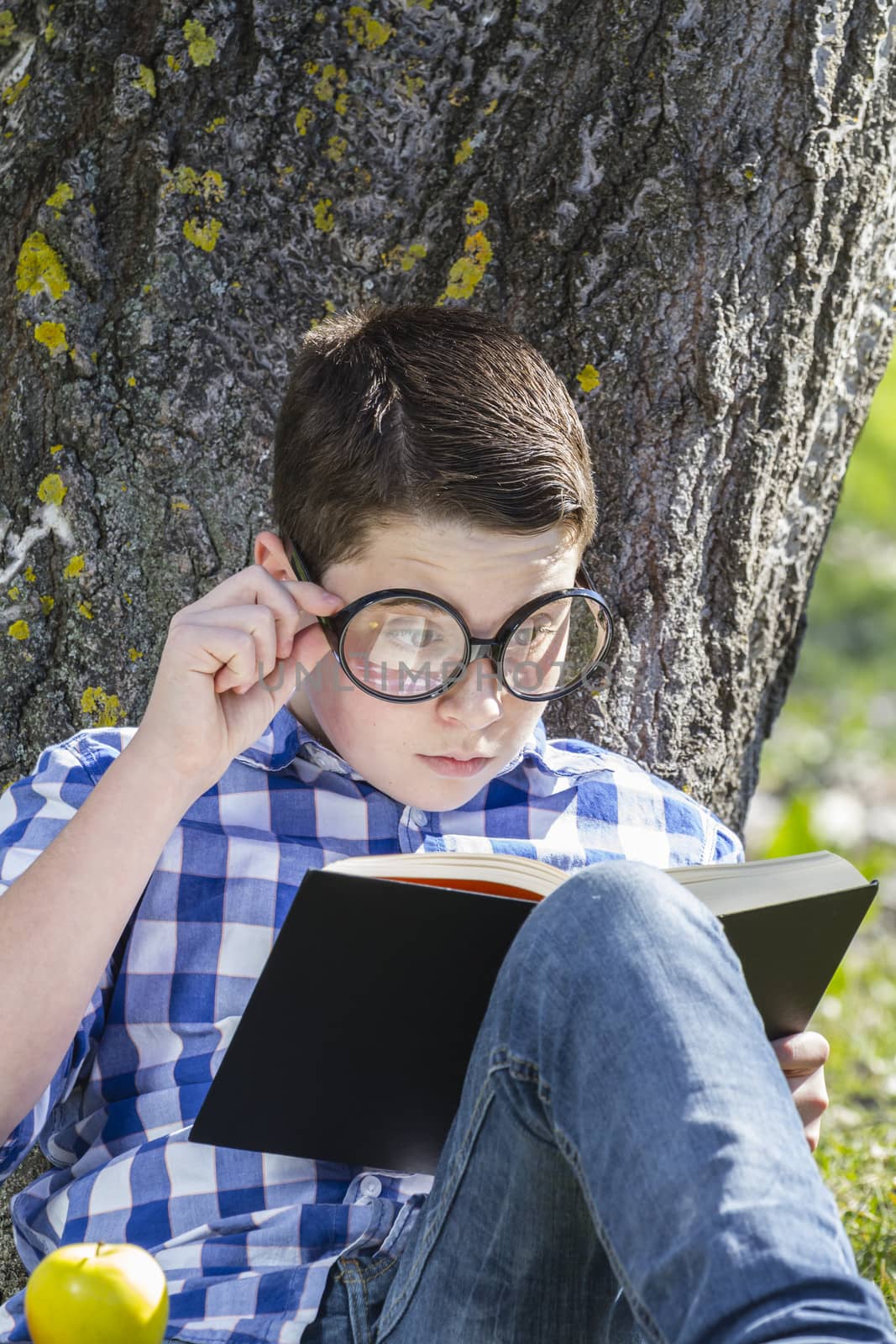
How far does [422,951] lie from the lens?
4.88ft

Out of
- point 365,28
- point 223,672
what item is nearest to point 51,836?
point 223,672

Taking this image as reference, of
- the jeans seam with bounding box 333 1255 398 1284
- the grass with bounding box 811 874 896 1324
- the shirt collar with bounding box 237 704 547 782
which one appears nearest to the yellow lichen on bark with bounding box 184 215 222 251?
the shirt collar with bounding box 237 704 547 782

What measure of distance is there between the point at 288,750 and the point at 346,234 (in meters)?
0.96

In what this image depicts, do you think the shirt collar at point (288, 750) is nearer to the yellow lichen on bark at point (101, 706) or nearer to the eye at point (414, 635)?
the eye at point (414, 635)

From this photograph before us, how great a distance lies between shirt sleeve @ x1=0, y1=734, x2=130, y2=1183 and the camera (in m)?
1.74

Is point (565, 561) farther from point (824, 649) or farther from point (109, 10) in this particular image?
point (824, 649)

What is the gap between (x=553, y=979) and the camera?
4.42 ft

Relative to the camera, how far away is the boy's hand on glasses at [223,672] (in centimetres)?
174

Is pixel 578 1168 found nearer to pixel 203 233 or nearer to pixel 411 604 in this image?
pixel 411 604

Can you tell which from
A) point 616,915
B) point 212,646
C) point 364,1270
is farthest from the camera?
point 212,646

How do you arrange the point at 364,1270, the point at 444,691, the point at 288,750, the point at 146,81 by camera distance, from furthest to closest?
1. the point at 146,81
2. the point at 288,750
3. the point at 444,691
4. the point at 364,1270

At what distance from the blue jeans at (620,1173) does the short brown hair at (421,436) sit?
25.8 inches

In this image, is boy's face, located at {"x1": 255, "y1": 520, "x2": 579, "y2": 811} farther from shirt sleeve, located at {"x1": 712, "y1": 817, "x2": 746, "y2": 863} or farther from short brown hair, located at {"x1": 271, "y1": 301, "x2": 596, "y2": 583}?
shirt sleeve, located at {"x1": 712, "y1": 817, "x2": 746, "y2": 863}

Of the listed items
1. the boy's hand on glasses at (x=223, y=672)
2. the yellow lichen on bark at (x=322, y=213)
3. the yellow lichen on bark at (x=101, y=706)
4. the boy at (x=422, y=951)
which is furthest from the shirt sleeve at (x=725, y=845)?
the yellow lichen on bark at (x=322, y=213)
